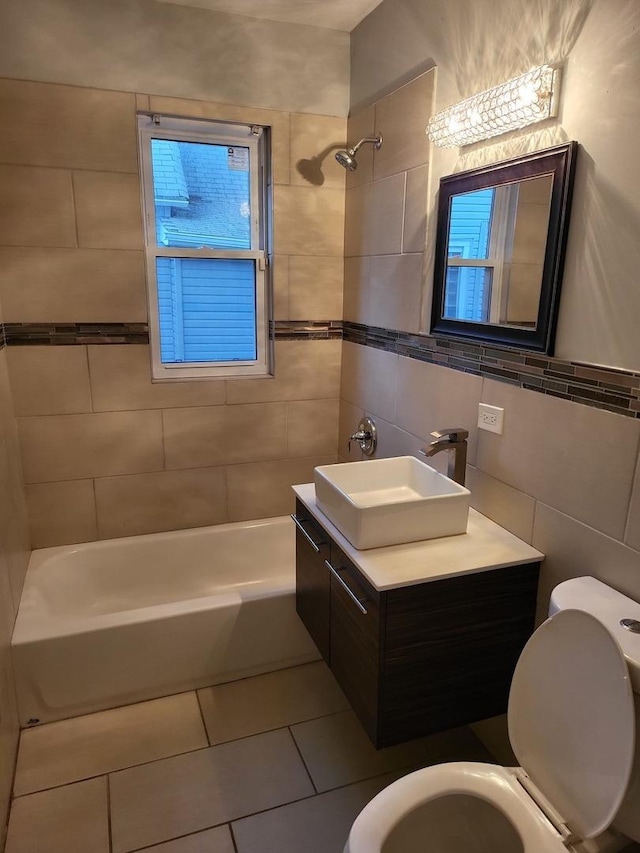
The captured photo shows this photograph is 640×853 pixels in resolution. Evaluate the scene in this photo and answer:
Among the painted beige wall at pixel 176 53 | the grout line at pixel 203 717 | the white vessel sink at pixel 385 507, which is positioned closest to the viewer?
the white vessel sink at pixel 385 507

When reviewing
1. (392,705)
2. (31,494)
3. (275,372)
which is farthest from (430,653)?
(31,494)

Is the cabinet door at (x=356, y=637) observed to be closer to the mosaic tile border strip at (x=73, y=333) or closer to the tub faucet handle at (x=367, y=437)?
the tub faucet handle at (x=367, y=437)

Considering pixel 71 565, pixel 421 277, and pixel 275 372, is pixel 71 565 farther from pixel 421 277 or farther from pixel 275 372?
pixel 421 277

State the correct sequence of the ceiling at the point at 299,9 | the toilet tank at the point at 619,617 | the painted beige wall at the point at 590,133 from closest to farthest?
the toilet tank at the point at 619,617 < the painted beige wall at the point at 590,133 < the ceiling at the point at 299,9

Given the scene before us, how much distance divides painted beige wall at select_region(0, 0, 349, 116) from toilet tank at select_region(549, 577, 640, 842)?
227 cm

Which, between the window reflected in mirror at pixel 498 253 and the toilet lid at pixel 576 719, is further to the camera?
the window reflected in mirror at pixel 498 253

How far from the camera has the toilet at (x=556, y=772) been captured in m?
1.10

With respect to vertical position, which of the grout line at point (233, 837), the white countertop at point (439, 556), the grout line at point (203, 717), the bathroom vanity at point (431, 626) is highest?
the white countertop at point (439, 556)

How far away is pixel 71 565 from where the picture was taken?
2510mm

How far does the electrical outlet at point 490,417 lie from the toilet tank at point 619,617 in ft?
1.66

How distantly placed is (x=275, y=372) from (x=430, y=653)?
1.62 m

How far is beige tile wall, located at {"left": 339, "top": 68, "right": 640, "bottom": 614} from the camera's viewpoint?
1369mm

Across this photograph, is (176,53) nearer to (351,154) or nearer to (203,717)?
(351,154)

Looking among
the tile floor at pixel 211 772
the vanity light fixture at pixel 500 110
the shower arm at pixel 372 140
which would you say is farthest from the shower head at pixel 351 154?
the tile floor at pixel 211 772
